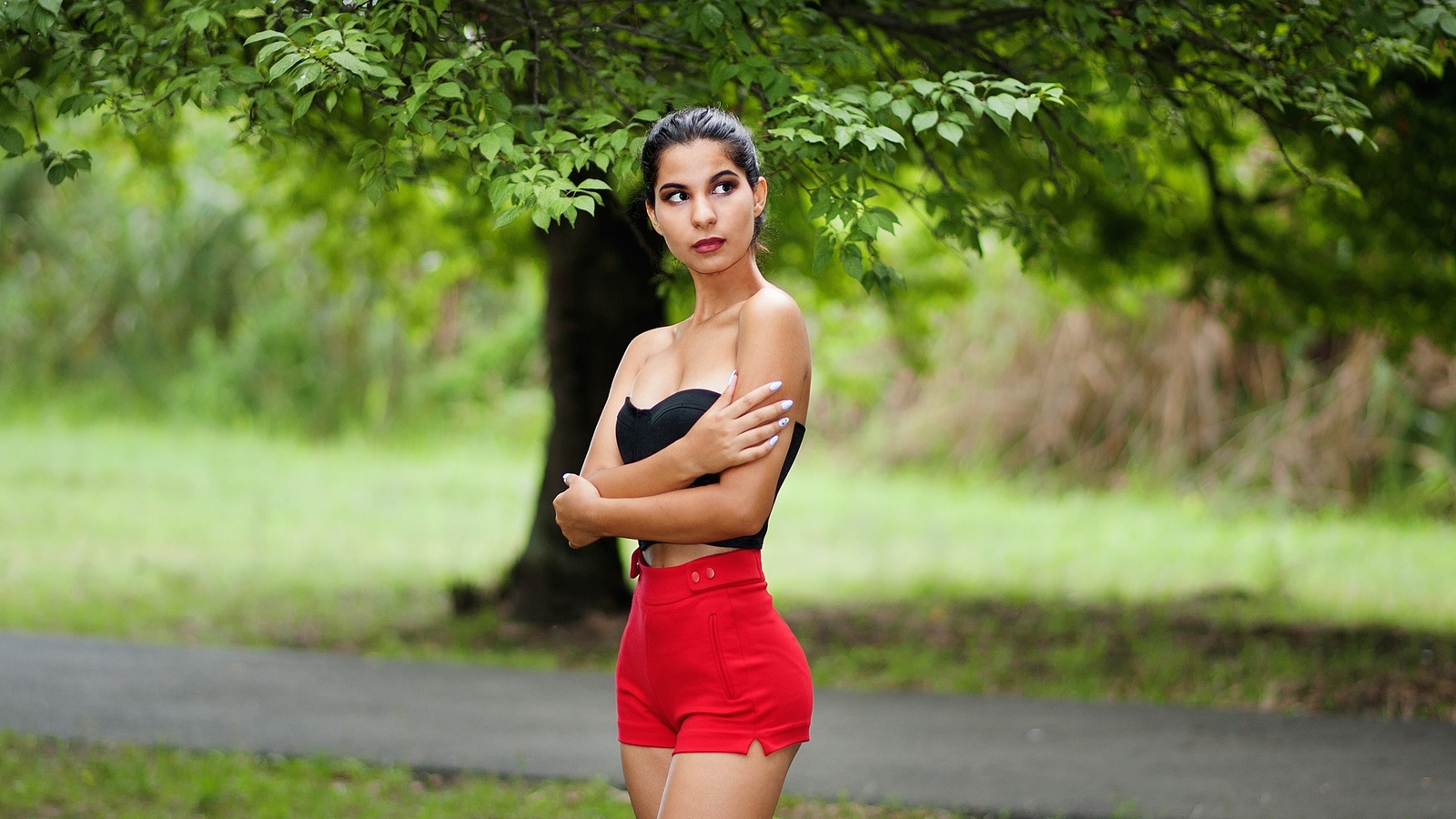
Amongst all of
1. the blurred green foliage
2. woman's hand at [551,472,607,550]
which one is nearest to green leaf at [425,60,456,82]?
woman's hand at [551,472,607,550]

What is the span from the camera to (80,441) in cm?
1670

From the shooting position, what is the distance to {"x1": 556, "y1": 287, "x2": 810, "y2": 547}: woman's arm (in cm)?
288

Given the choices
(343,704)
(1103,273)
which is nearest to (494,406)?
(1103,273)

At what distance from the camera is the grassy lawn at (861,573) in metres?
7.76

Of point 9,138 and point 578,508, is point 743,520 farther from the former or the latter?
point 9,138

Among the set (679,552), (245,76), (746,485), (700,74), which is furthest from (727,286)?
(700,74)

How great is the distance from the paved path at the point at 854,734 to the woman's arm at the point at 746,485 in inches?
106

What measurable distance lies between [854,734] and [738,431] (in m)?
3.70

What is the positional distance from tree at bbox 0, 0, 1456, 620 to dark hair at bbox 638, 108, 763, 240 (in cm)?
32

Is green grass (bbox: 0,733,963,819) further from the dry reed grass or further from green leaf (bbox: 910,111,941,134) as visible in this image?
the dry reed grass

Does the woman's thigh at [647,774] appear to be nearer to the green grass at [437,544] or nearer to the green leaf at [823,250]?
the green leaf at [823,250]

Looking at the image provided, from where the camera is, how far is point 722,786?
283 cm

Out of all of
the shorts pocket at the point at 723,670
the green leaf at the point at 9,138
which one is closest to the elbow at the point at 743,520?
the shorts pocket at the point at 723,670

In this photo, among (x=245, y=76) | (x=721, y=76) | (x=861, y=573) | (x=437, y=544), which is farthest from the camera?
(x=437, y=544)
